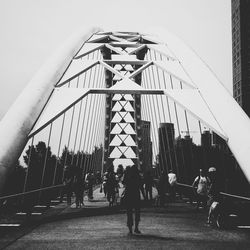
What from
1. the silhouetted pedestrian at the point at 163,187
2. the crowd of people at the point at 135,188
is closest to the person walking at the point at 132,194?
the crowd of people at the point at 135,188

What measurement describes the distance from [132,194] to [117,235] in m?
0.76

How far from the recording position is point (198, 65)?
11.0 metres

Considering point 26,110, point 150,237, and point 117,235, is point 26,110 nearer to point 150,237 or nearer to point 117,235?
point 117,235

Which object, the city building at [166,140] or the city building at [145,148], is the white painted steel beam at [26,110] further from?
the city building at [145,148]

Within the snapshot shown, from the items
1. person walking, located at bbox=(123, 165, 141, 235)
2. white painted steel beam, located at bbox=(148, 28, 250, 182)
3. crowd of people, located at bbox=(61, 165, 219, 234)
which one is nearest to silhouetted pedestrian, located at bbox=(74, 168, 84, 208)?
crowd of people, located at bbox=(61, 165, 219, 234)

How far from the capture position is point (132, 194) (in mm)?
7207

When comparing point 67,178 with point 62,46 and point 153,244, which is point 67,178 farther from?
point 153,244

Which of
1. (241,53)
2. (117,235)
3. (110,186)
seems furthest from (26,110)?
(241,53)

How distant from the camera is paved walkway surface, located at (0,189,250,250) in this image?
19.3ft

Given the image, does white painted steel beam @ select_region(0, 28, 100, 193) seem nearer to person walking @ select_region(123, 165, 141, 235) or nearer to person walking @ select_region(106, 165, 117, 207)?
person walking @ select_region(123, 165, 141, 235)

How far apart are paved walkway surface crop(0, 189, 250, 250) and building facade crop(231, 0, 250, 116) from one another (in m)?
67.7

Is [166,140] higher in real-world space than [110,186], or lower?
higher

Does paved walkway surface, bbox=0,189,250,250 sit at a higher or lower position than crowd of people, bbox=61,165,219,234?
lower

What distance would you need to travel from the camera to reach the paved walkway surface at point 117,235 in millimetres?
5887
